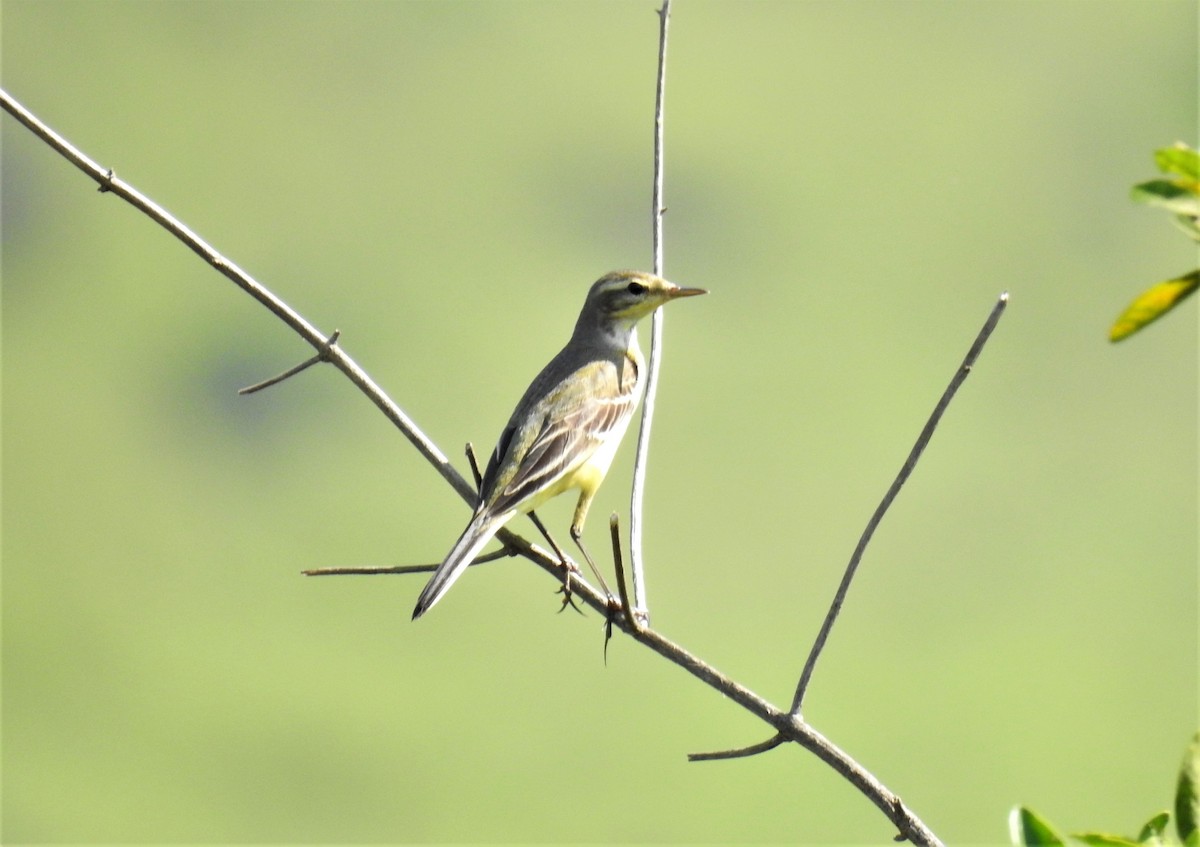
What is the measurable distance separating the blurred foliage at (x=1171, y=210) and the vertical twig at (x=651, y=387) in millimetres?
1965

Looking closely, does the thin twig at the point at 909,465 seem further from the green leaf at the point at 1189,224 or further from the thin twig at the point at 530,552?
the green leaf at the point at 1189,224

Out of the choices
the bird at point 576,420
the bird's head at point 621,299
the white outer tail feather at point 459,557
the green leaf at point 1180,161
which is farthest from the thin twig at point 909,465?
the bird's head at point 621,299

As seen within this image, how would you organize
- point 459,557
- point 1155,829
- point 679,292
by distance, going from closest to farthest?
point 1155,829, point 459,557, point 679,292

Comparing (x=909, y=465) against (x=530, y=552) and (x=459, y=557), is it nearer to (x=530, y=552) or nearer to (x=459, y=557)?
(x=530, y=552)

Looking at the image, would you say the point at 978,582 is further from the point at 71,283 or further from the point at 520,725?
the point at 71,283

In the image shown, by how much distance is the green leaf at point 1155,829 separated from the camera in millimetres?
2439

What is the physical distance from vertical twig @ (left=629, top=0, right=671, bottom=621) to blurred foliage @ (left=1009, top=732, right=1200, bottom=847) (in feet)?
5.57

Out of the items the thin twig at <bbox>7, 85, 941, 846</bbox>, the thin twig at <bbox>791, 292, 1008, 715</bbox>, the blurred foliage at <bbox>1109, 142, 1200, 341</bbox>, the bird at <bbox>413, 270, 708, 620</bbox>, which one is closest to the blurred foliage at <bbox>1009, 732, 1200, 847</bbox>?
the thin twig at <bbox>7, 85, 941, 846</bbox>

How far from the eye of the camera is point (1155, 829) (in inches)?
96.8

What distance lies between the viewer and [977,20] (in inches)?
3809

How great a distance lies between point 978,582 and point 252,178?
50.9 m

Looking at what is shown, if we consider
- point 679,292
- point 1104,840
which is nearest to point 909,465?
point 1104,840

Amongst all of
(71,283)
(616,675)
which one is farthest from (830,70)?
(71,283)

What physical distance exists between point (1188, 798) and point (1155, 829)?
0.10 metres
